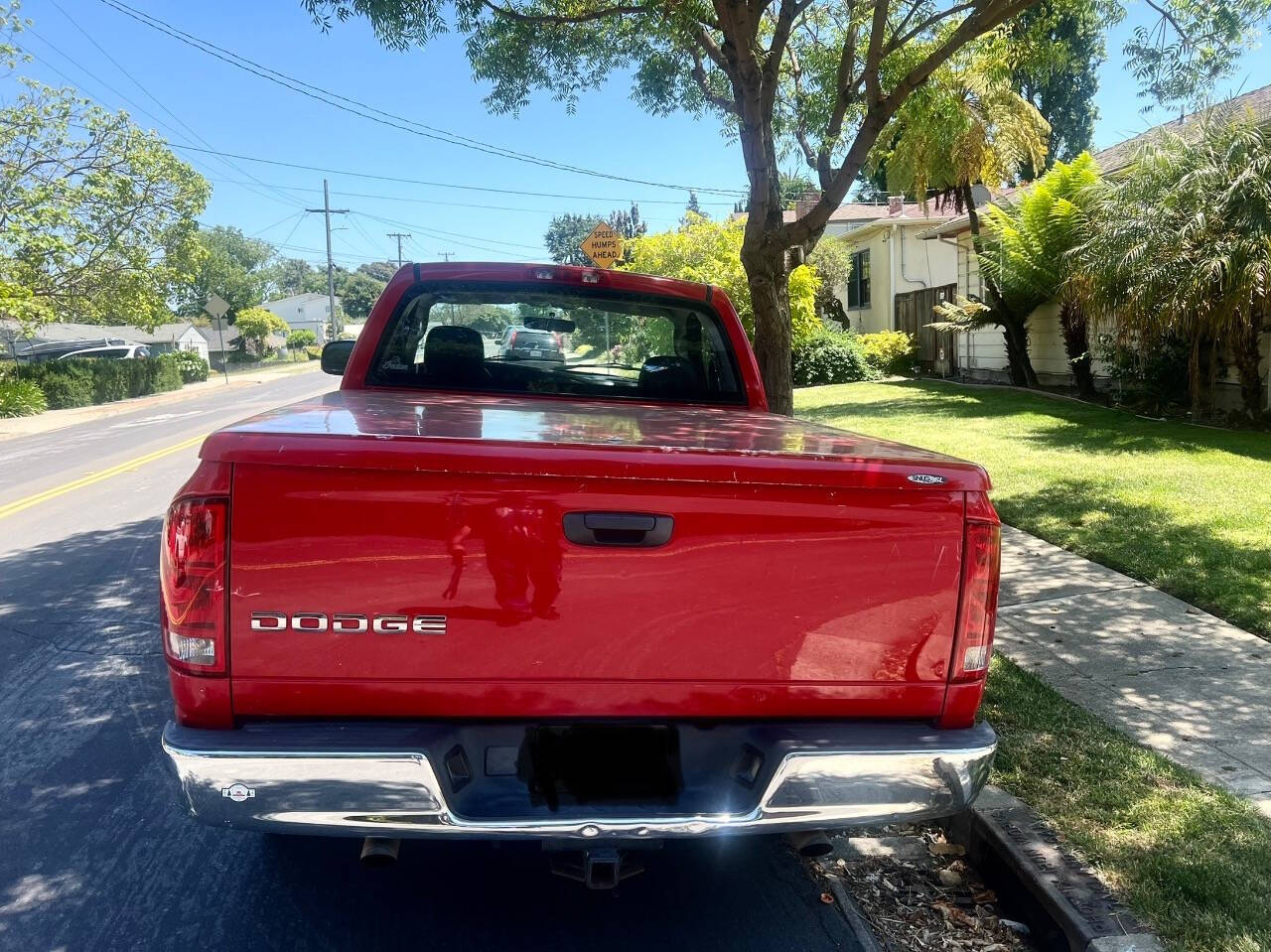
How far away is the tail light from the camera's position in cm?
248

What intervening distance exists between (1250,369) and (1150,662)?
28.2 ft

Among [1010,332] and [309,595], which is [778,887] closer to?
[309,595]

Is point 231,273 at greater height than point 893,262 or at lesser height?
greater

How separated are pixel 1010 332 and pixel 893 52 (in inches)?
369

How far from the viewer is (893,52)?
9578mm

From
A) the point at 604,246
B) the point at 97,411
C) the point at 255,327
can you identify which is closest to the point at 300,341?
the point at 255,327

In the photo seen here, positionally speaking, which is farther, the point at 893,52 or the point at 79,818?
the point at 893,52

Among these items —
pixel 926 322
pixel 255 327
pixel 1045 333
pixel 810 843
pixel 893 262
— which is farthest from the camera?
pixel 255 327

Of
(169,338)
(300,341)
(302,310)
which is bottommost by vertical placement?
(300,341)

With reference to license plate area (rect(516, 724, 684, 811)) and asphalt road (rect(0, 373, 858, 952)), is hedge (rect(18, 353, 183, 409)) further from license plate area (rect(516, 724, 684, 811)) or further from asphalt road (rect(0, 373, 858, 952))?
license plate area (rect(516, 724, 684, 811))

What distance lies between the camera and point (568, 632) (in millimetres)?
2363

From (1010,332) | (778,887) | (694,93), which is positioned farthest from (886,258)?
(778,887)

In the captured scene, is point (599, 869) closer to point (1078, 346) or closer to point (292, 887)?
point (292, 887)

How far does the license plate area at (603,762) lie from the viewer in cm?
247
